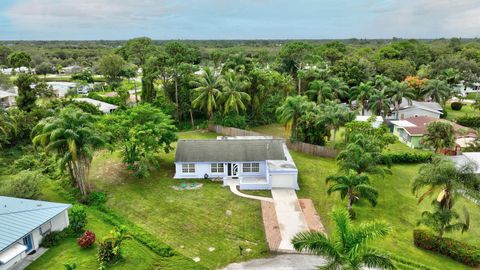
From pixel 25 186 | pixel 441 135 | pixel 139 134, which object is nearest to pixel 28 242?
pixel 25 186

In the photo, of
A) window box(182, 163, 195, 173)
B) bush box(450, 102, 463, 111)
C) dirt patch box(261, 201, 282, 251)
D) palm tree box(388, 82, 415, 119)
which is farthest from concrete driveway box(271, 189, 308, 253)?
bush box(450, 102, 463, 111)

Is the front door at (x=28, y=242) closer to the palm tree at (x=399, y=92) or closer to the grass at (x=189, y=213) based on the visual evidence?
the grass at (x=189, y=213)

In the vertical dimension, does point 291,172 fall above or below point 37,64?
below

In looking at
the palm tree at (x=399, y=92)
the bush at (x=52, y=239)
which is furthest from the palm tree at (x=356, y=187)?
the palm tree at (x=399, y=92)

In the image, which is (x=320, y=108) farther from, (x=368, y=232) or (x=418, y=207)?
(x=368, y=232)

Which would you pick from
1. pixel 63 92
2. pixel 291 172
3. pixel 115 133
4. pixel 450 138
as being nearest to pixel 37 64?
pixel 63 92

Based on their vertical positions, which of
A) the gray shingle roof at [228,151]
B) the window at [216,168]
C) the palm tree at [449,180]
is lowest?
the window at [216,168]

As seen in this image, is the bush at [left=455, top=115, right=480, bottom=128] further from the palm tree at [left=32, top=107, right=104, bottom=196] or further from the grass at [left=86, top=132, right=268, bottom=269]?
the palm tree at [left=32, top=107, right=104, bottom=196]
